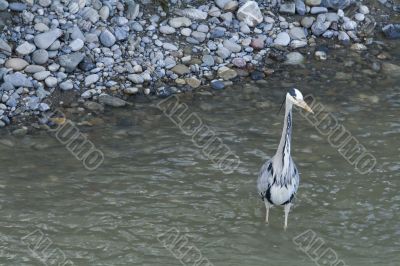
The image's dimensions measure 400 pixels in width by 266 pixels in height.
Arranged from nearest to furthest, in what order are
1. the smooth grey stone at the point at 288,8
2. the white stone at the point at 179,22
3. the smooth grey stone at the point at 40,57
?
the smooth grey stone at the point at 40,57
the white stone at the point at 179,22
the smooth grey stone at the point at 288,8

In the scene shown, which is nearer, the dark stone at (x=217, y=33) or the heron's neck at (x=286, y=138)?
the heron's neck at (x=286, y=138)

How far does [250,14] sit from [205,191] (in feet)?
11.5

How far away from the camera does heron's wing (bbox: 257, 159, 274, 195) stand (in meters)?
7.62

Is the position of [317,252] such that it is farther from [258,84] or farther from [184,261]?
[258,84]

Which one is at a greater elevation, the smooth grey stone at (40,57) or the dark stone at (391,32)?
the dark stone at (391,32)

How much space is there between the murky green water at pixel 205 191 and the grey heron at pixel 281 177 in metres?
0.29

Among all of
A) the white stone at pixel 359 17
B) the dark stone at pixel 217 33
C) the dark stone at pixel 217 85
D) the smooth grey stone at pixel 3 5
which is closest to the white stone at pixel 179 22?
the dark stone at pixel 217 33

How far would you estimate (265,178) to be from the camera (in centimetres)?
770

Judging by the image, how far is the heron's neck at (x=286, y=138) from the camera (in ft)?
23.9

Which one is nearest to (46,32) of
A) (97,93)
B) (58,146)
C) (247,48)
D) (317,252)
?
(97,93)

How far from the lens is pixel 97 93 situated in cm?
962

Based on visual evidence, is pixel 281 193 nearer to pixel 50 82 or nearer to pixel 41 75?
pixel 50 82

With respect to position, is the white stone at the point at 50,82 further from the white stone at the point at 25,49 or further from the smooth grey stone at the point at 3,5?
the smooth grey stone at the point at 3,5

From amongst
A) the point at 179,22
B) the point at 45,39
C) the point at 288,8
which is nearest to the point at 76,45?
the point at 45,39
